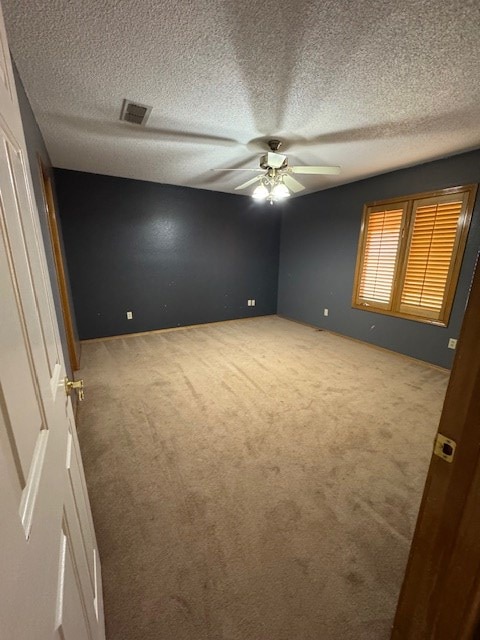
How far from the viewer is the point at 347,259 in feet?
13.7

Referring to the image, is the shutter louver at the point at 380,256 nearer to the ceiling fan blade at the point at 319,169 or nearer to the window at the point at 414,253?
the window at the point at 414,253

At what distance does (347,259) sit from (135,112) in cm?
333

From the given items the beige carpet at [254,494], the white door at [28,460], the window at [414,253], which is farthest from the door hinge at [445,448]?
the window at [414,253]

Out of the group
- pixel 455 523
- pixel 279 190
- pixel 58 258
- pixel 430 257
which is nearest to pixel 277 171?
pixel 279 190

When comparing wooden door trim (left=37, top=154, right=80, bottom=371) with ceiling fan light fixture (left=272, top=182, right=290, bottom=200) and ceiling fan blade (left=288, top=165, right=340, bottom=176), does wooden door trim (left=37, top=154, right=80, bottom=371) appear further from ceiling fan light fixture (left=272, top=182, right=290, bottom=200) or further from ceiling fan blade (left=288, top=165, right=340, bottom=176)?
ceiling fan blade (left=288, top=165, right=340, bottom=176)

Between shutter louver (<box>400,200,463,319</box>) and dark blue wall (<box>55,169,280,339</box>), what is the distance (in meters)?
2.62

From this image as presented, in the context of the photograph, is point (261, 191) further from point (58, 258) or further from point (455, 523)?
point (455, 523)

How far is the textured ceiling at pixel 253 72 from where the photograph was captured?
1214 millimetres

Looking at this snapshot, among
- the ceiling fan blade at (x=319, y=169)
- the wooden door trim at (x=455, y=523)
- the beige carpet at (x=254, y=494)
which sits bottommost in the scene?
the beige carpet at (x=254, y=494)

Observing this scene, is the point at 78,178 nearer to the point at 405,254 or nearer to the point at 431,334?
the point at 405,254

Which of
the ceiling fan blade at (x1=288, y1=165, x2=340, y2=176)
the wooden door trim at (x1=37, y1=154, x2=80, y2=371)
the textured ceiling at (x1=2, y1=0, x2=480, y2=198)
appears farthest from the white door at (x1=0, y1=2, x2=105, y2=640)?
the ceiling fan blade at (x1=288, y1=165, x2=340, y2=176)

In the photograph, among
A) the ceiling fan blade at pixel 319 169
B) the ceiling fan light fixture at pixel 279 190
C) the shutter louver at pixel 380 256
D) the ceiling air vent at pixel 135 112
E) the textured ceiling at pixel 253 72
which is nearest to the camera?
the textured ceiling at pixel 253 72

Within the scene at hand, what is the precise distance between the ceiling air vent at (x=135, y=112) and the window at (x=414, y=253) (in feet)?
9.95

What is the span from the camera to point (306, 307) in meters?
5.01
